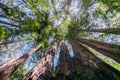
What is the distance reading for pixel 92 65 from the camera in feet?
28.4

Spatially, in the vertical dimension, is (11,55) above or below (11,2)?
below

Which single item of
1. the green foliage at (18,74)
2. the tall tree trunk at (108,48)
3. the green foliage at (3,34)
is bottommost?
the green foliage at (18,74)

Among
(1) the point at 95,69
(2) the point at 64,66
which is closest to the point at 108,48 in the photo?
(1) the point at 95,69

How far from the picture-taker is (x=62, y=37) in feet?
42.2

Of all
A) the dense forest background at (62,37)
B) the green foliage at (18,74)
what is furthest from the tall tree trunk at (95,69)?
the green foliage at (18,74)

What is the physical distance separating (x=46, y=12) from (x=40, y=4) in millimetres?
662

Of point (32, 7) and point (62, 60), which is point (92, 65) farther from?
point (32, 7)

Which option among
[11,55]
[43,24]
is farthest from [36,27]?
[11,55]

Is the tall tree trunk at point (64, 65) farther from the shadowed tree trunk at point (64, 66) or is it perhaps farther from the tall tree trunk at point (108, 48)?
the tall tree trunk at point (108, 48)

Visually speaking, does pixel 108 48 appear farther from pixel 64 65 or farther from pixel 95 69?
pixel 64 65

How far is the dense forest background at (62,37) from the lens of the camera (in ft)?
26.9

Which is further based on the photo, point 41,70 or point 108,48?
point 108,48

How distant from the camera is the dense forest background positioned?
820cm

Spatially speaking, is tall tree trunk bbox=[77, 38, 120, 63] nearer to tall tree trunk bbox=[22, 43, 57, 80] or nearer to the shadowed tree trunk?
the shadowed tree trunk
